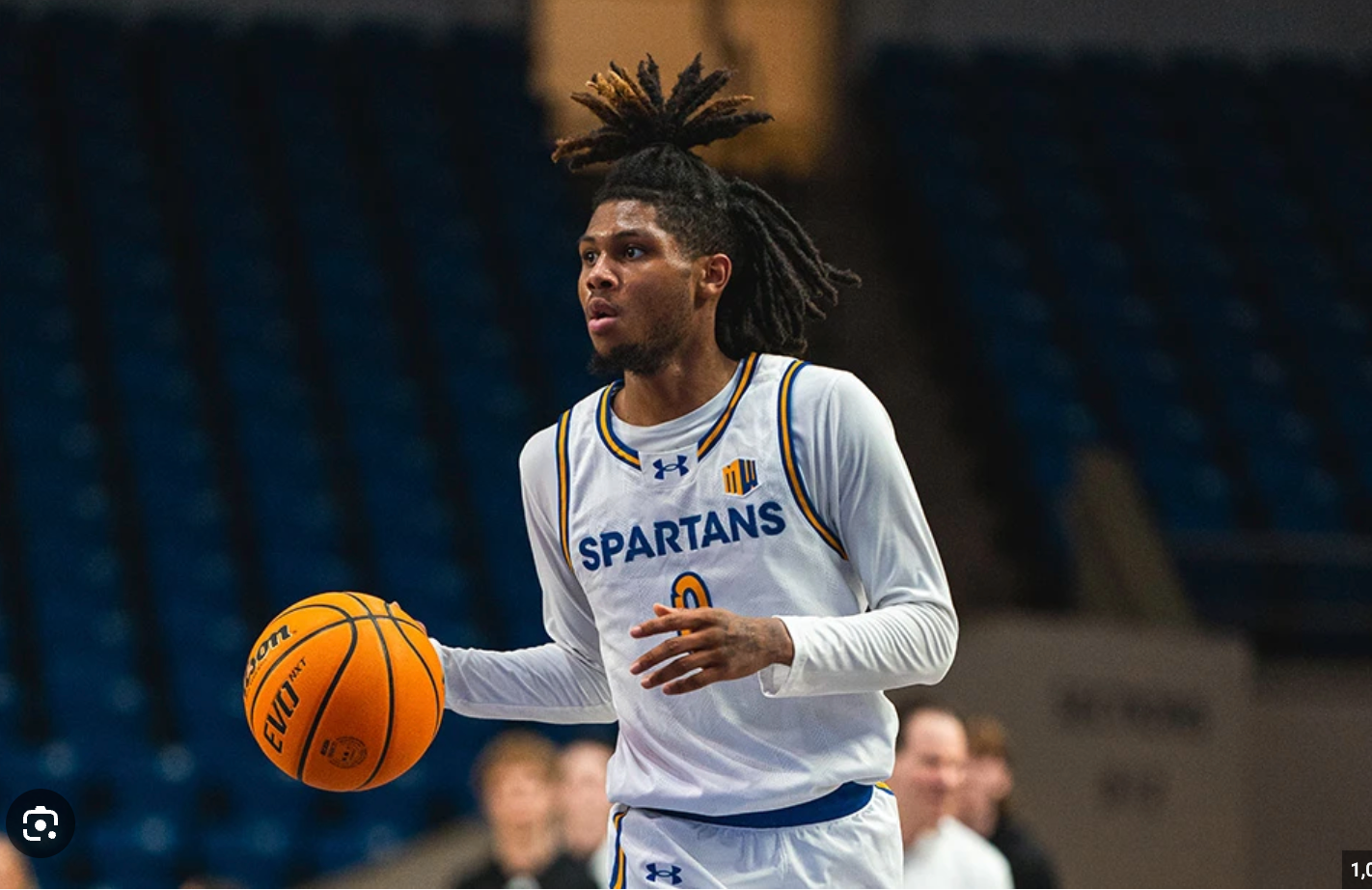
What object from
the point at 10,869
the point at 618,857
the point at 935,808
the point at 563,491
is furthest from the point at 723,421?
the point at 10,869

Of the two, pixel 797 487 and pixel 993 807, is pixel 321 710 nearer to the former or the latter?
pixel 797 487

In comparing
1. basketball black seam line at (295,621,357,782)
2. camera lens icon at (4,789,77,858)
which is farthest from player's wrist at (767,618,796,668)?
camera lens icon at (4,789,77,858)

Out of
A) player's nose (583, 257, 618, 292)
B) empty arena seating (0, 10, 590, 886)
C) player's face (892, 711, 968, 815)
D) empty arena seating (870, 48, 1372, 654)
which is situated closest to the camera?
player's nose (583, 257, 618, 292)

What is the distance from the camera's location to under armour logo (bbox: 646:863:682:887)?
3.19 metres

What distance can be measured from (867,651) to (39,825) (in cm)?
264

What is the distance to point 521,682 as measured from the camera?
354 cm

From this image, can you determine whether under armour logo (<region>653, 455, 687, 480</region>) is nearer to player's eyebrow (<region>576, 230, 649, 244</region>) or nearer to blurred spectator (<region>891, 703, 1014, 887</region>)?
player's eyebrow (<region>576, 230, 649, 244</region>)

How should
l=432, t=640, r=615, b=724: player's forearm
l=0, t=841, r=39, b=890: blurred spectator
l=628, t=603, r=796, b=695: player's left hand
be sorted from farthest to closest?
l=0, t=841, r=39, b=890: blurred spectator < l=432, t=640, r=615, b=724: player's forearm < l=628, t=603, r=796, b=695: player's left hand

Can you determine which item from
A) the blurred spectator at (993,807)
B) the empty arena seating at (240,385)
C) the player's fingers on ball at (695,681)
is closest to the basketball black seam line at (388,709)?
the player's fingers on ball at (695,681)

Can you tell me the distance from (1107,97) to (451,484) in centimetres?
626

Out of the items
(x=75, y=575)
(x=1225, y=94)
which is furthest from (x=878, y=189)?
(x=75, y=575)

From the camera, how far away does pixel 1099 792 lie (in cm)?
905

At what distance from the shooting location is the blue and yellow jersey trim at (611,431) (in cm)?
334

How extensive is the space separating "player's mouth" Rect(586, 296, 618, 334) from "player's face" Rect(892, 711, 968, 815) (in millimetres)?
2437
